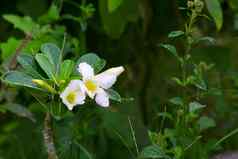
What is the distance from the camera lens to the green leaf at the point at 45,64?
4.07 feet

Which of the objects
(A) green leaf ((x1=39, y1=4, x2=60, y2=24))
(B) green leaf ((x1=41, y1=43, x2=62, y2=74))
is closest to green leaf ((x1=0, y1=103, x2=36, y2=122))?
(A) green leaf ((x1=39, y1=4, x2=60, y2=24))

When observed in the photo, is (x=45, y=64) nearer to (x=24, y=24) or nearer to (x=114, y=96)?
(x=114, y=96)

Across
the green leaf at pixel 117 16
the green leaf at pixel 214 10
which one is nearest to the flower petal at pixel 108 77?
the green leaf at pixel 214 10

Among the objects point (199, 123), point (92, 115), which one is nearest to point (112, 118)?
point (92, 115)

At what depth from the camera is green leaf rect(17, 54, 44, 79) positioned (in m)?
1.27

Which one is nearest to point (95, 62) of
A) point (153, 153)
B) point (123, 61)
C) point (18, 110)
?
point (153, 153)

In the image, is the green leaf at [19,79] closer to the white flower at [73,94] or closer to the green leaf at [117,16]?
the white flower at [73,94]

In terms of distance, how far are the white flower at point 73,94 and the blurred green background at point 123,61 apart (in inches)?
19.8

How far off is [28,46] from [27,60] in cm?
47

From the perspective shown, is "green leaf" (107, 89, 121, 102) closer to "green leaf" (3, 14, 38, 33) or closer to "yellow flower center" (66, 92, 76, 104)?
"yellow flower center" (66, 92, 76, 104)

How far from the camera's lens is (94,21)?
84.1 inches

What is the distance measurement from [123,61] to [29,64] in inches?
38.1

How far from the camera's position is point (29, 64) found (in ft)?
4.22

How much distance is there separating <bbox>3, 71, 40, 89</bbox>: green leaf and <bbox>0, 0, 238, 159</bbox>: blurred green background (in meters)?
0.44
